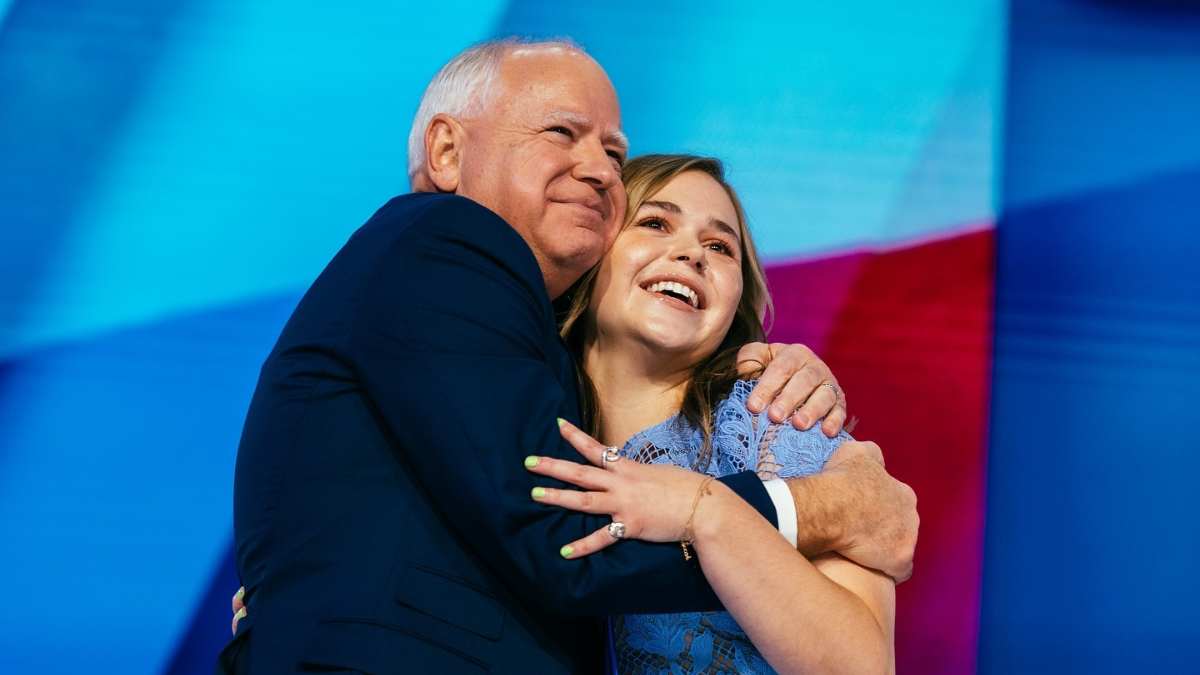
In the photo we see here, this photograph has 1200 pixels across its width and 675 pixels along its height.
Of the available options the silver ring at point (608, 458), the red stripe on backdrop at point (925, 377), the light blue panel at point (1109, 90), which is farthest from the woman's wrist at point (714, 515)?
the light blue panel at point (1109, 90)

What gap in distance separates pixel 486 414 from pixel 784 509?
423mm

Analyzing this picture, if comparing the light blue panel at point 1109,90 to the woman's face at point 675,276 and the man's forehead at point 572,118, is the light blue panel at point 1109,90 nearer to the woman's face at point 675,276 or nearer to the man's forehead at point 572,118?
the woman's face at point 675,276

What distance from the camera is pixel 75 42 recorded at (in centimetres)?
283

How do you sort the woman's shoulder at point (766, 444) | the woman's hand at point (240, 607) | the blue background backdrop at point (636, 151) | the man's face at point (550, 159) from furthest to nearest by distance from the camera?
1. the blue background backdrop at point (636, 151)
2. the man's face at point (550, 159)
3. the woman's shoulder at point (766, 444)
4. the woman's hand at point (240, 607)

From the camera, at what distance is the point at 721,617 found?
6.42 feet

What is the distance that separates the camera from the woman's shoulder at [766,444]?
1.95 metres

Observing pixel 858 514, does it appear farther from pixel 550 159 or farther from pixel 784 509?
pixel 550 159

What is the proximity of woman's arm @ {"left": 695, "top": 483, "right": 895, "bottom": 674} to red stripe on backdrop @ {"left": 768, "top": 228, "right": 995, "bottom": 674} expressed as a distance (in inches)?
40.5

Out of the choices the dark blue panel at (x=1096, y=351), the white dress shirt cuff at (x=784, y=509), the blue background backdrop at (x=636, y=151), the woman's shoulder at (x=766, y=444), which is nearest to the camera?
the white dress shirt cuff at (x=784, y=509)

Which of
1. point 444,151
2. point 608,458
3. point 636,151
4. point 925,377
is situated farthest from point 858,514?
point 636,151

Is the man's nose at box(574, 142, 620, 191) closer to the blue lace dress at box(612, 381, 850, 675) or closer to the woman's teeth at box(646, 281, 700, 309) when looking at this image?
the woman's teeth at box(646, 281, 700, 309)

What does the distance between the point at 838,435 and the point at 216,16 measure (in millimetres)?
1665

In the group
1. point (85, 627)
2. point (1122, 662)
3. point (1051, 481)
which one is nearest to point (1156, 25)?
point (1051, 481)

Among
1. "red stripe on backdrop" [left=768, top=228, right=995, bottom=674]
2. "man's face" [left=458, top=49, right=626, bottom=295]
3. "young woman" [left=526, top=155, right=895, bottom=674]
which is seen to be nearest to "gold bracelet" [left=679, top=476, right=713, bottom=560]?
"young woman" [left=526, top=155, right=895, bottom=674]
